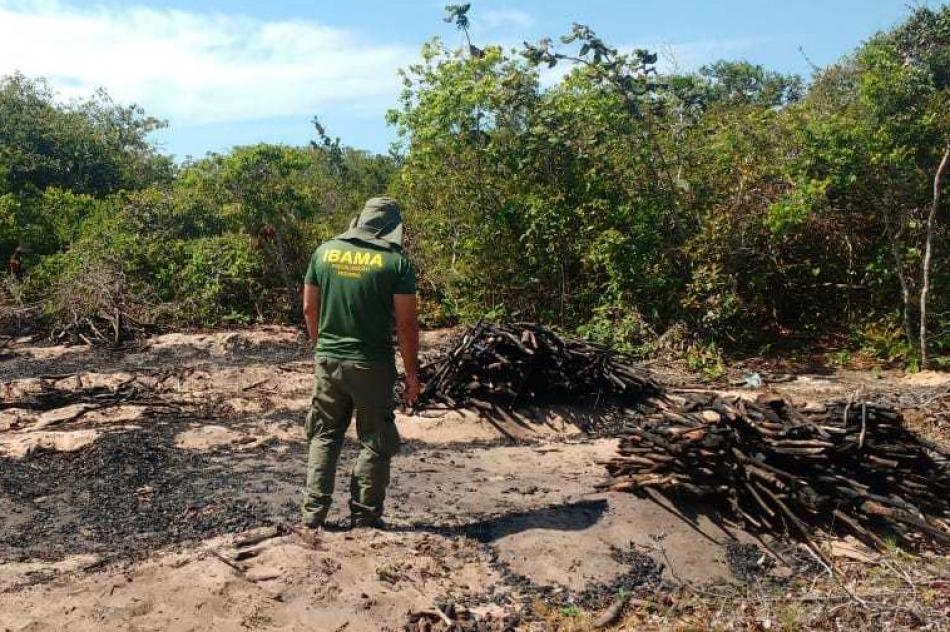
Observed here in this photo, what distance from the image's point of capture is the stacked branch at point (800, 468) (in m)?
4.88

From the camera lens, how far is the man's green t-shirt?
436 centimetres

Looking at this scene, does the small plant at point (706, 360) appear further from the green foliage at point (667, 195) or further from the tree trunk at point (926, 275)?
the tree trunk at point (926, 275)

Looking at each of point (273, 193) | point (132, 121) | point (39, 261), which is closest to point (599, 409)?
point (273, 193)

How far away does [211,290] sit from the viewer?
13.0 metres

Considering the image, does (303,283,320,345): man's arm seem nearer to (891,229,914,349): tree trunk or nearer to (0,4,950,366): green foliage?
(0,4,950,366): green foliage

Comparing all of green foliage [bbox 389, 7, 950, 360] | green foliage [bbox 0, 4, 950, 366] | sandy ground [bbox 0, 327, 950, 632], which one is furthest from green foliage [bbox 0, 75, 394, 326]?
sandy ground [bbox 0, 327, 950, 632]

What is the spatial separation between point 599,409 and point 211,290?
771cm

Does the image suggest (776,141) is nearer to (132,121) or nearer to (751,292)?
(751,292)

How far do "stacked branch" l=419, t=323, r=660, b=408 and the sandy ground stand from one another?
0.24 metres

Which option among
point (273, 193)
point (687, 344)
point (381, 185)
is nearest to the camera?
point (687, 344)

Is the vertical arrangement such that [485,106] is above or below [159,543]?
above

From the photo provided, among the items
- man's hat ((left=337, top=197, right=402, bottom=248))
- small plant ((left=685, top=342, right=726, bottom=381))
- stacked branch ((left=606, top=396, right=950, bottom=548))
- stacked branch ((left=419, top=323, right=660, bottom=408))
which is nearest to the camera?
man's hat ((left=337, top=197, right=402, bottom=248))

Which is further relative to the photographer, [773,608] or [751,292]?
[751,292]

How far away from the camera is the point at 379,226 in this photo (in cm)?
450
